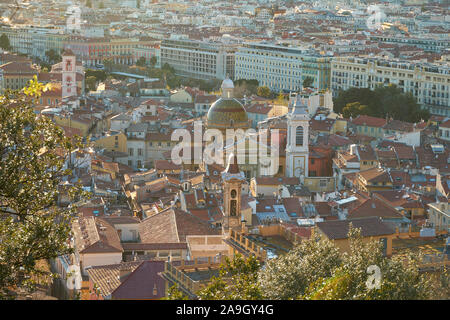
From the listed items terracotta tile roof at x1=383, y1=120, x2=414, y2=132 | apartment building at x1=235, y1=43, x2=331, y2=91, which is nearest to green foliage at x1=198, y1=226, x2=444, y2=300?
terracotta tile roof at x1=383, y1=120, x2=414, y2=132

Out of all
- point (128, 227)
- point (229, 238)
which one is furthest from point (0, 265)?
point (128, 227)

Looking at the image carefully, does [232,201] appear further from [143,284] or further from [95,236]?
[143,284]

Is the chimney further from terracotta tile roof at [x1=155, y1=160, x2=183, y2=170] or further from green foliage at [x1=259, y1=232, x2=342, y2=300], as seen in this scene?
terracotta tile roof at [x1=155, y1=160, x2=183, y2=170]

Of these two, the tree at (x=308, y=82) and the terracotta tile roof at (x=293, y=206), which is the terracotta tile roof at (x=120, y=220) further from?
the tree at (x=308, y=82)

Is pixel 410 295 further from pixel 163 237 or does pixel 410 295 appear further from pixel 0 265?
pixel 163 237

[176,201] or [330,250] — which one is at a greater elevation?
[330,250]
